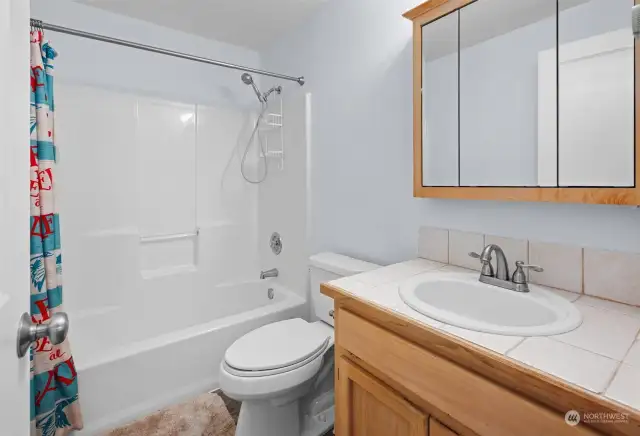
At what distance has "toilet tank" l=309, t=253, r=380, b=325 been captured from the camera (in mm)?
1663

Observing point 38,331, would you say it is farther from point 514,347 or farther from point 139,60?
point 139,60

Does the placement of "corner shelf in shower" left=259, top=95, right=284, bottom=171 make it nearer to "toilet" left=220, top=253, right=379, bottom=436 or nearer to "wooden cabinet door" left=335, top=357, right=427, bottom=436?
"toilet" left=220, top=253, right=379, bottom=436

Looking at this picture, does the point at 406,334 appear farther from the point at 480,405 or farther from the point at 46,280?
the point at 46,280

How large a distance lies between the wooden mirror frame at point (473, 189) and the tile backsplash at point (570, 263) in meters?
0.16

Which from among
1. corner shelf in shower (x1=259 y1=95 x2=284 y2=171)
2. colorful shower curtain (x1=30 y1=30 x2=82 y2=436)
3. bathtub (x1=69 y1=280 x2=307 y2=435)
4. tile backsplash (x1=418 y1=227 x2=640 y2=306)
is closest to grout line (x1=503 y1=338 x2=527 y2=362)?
tile backsplash (x1=418 y1=227 x2=640 y2=306)

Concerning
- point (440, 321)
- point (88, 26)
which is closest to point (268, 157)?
point (88, 26)

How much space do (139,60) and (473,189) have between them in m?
2.20

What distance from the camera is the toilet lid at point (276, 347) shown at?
1347 millimetres

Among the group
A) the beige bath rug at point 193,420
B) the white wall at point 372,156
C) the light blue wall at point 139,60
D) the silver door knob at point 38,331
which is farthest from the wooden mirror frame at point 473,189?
the light blue wall at point 139,60

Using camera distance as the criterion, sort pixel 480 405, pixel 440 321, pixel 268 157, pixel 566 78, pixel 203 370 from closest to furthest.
Result: pixel 480 405, pixel 440 321, pixel 566 78, pixel 203 370, pixel 268 157

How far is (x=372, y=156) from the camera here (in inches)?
67.6

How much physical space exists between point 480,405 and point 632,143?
32.3 inches

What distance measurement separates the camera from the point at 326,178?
2027 mm

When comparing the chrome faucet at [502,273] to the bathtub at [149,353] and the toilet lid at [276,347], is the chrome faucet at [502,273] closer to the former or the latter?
the toilet lid at [276,347]
